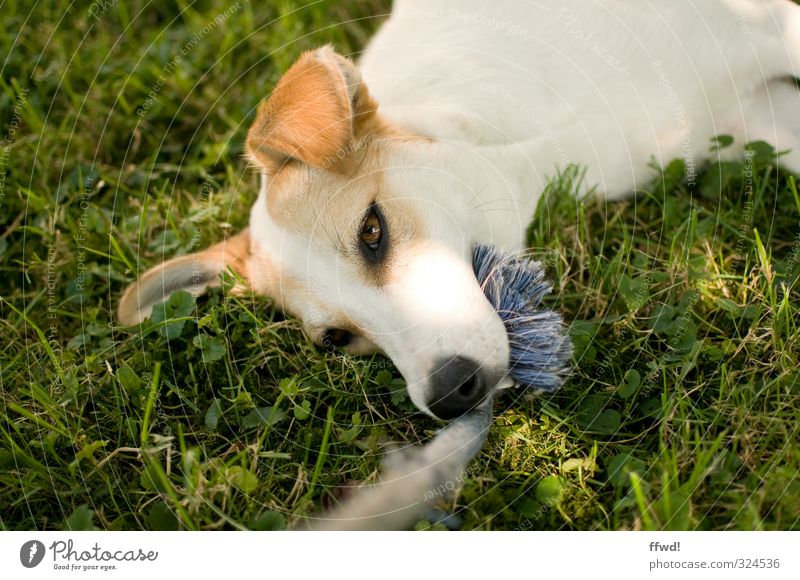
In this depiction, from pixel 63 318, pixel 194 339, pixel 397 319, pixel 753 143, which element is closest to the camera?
pixel 397 319

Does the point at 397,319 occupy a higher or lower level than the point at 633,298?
higher

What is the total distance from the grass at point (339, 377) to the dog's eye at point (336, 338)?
9cm

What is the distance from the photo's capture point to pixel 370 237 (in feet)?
8.57

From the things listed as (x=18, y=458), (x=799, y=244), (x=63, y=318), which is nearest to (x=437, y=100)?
(x=799, y=244)

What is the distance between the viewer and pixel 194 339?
2949mm

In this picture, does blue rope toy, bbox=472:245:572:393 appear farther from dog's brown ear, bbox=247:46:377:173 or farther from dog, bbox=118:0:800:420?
dog's brown ear, bbox=247:46:377:173

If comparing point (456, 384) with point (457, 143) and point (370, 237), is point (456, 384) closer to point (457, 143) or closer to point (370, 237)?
point (370, 237)

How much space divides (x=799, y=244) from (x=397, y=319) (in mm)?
1838

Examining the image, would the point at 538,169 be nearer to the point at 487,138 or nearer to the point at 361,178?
the point at 487,138

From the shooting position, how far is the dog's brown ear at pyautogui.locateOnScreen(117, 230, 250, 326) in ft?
10.0

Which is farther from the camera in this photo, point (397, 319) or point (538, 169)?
point (538, 169)

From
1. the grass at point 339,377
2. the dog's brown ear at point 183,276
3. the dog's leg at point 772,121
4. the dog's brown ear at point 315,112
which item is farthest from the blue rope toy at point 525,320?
the dog's leg at point 772,121

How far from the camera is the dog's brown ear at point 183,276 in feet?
10.0

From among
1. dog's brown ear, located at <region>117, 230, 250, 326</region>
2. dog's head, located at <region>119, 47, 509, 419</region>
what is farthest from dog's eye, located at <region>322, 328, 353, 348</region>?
dog's brown ear, located at <region>117, 230, 250, 326</region>
